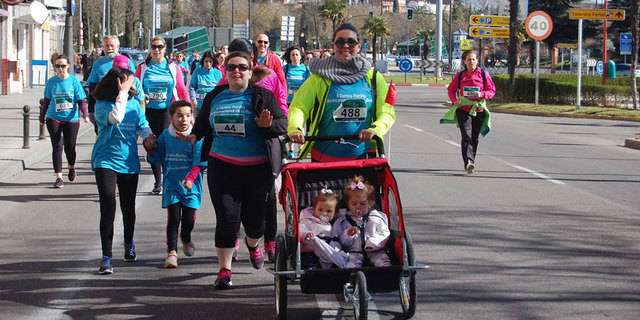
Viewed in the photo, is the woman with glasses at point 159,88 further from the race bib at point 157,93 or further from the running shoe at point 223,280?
the running shoe at point 223,280

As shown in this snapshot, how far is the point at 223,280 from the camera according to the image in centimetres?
657

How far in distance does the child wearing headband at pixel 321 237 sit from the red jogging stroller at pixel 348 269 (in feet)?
0.29

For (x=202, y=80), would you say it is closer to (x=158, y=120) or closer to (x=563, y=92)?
(x=158, y=120)

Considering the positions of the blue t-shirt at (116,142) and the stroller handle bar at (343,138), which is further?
the blue t-shirt at (116,142)

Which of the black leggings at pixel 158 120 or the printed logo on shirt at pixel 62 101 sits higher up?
the printed logo on shirt at pixel 62 101

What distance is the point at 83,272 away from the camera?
7.28 meters

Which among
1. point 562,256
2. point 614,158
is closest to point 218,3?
point 614,158

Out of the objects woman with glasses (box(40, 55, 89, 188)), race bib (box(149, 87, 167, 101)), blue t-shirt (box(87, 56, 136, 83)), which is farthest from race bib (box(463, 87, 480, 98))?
woman with glasses (box(40, 55, 89, 188))

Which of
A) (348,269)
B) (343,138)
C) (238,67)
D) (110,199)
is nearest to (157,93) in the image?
(110,199)

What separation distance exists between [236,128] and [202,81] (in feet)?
26.1

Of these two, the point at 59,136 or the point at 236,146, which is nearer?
the point at 236,146

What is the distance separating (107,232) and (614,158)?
1190 cm

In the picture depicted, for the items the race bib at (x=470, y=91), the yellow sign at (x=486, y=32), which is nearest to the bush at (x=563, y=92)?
the yellow sign at (x=486, y=32)

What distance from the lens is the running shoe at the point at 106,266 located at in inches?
281
